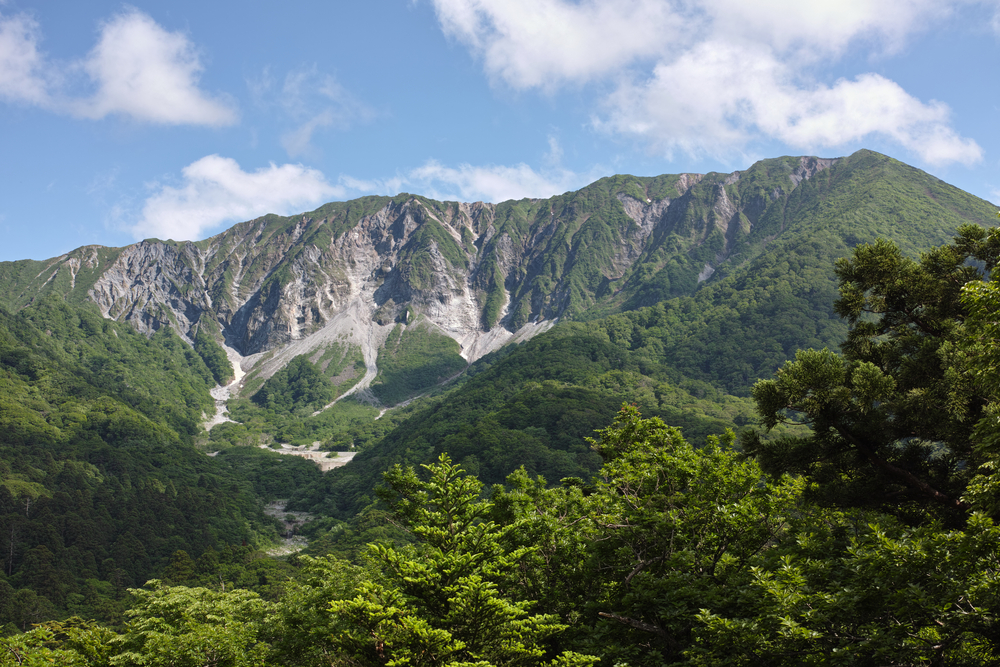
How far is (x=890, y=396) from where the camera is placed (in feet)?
63.1

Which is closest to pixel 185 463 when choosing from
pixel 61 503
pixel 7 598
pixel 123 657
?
pixel 61 503

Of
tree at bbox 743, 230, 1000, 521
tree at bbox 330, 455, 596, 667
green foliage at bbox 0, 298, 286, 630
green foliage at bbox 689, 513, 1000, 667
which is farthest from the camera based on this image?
green foliage at bbox 0, 298, 286, 630

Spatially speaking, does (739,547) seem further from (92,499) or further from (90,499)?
(92,499)

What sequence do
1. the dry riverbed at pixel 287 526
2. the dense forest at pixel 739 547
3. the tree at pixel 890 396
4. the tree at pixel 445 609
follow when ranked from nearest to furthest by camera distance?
1. the dense forest at pixel 739 547
2. the tree at pixel 445 609
3. the tree at pixel 890 396
4. the dry riverbed at pixel 287 526

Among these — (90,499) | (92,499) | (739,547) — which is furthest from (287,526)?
(739,547)

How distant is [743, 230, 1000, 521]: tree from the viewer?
Result: 18609mm

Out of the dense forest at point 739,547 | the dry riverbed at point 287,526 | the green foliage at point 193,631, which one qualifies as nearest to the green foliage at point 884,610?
the dense forest at point 739,547

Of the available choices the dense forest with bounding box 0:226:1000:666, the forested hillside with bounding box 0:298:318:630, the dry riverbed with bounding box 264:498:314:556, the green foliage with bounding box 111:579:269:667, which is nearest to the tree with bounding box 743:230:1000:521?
the dense forest with bounding box 0:226:1000:666

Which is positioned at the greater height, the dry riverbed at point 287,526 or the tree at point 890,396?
the tree at point 890,396

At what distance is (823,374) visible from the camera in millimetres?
18688

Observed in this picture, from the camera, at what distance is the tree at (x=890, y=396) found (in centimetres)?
1861

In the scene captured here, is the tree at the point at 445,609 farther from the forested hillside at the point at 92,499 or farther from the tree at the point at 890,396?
the forested hillside at the point at 92,499

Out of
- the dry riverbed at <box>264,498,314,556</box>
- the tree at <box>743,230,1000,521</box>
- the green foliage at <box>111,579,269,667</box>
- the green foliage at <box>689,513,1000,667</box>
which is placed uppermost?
the tree at <box>743,230,1000,521</box>

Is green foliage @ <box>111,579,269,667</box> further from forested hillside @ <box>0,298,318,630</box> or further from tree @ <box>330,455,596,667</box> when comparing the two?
forested hillside @ <box>0,298,318,630</box>
